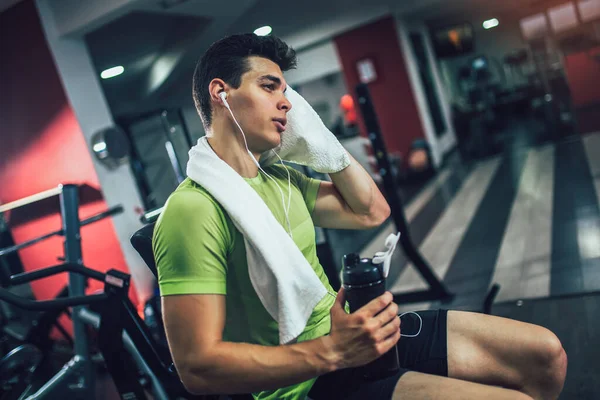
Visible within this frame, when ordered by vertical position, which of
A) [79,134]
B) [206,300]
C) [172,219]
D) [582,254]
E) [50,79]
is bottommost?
[582,254]

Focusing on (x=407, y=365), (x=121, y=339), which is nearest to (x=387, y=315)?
(x=407, y=365)

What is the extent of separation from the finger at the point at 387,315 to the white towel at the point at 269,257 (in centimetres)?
19

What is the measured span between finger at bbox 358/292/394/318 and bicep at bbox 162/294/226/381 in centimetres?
27

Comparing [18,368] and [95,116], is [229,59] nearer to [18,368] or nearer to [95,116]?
[18,368]

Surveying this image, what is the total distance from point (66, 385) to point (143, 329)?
932mm

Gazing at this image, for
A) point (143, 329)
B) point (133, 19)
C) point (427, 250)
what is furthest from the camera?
point (133, 19)

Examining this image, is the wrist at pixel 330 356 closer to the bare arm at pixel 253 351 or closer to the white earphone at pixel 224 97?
the bare arm at pixel 253 351

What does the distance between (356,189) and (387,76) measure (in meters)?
7.59

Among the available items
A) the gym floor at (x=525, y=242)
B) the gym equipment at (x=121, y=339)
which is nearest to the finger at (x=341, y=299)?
the gym equipment at (x=121, y=339)

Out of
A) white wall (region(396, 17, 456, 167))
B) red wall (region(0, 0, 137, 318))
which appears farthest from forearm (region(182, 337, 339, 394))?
white wall (region(396, 17, 456, 167))

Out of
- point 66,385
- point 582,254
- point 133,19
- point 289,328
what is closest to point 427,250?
point 582,254

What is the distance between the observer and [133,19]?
501cm

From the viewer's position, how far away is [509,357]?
1.06m

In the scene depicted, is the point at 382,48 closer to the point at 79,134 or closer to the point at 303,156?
the point at 79,134
